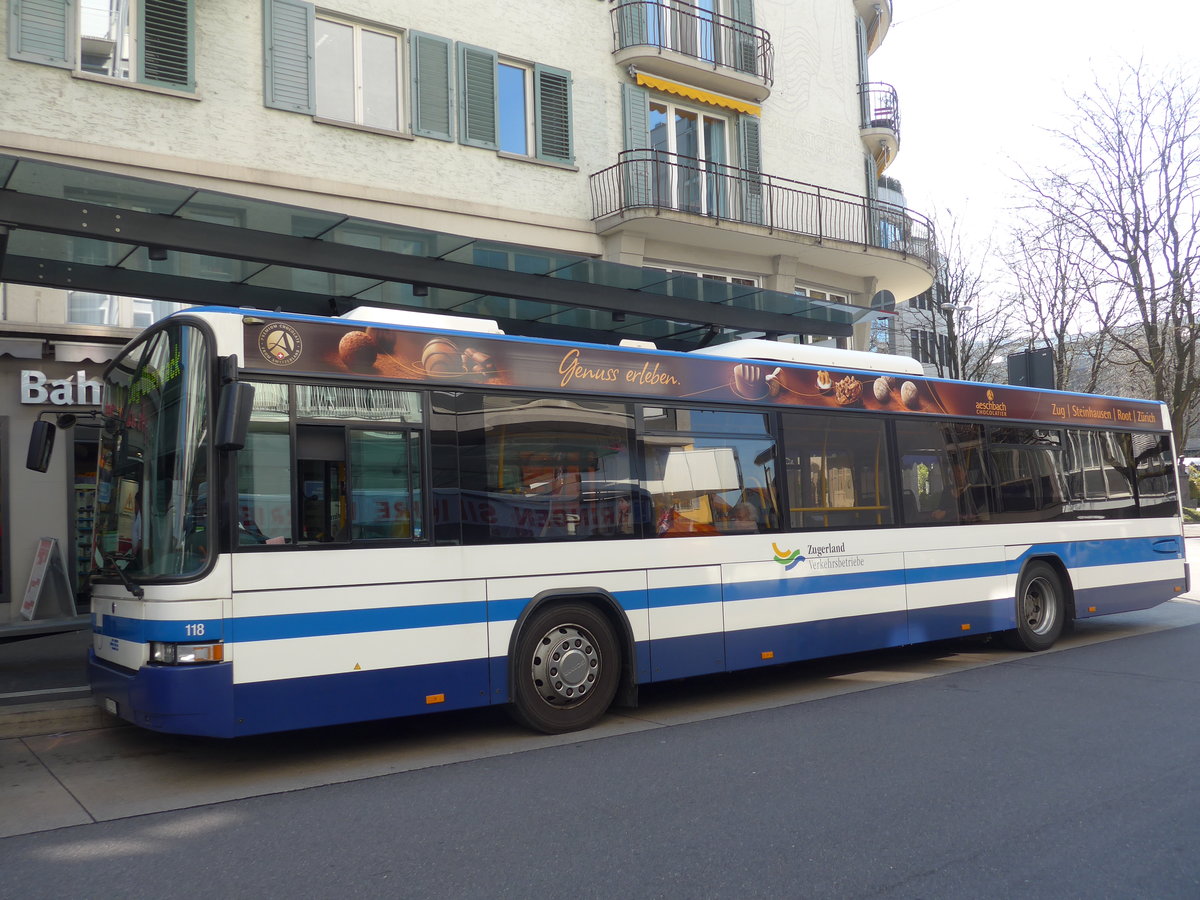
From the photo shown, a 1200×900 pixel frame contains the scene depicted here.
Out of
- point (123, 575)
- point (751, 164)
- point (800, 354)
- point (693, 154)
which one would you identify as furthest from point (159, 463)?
point (751, 164)

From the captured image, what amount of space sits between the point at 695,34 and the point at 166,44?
9386 mm

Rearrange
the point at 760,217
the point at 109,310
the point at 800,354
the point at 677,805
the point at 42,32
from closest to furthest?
the point at 677,805, the point at 800,354, the point at 42,32, the point at 109,310, the point at 760,217

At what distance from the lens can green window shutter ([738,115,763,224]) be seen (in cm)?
1905

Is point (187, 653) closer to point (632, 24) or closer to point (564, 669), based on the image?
point (564, 669)

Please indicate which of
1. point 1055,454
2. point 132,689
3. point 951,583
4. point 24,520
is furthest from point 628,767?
point 24,520

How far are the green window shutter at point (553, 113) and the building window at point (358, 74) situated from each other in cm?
243

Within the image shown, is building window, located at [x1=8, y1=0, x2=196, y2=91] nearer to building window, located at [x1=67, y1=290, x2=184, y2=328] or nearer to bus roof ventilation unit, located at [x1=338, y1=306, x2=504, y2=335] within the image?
building window, located at [x1=67, y1=290, x2=184, y2=328]

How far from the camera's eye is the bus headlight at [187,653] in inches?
239

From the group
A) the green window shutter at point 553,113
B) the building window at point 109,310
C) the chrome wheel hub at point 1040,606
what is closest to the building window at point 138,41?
the building window at point 109,310

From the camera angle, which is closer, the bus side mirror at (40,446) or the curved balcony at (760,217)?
the bus side mirror at (40,446)

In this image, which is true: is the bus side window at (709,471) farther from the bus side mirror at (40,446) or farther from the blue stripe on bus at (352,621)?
the bus side mirror at (40,446)

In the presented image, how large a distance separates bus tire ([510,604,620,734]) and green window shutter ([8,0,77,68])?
33.0 feet

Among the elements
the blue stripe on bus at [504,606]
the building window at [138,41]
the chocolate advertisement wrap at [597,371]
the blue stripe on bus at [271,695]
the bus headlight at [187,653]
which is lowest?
the blue stripe on bus at [271,695]

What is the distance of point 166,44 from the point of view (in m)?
13.4
